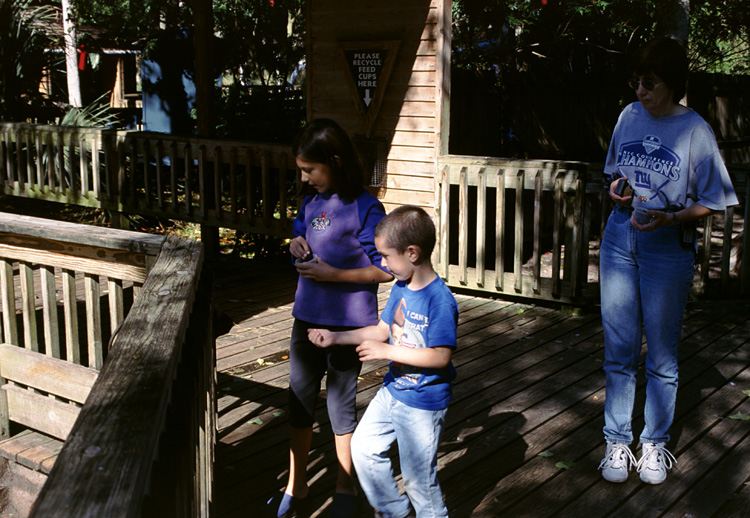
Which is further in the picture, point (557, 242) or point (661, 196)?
point (557, 242)

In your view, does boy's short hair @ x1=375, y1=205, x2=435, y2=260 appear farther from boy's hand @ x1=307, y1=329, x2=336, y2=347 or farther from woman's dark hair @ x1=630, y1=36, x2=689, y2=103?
woman's dark hair @ x1=630, y1=36, x2=689, y2=103

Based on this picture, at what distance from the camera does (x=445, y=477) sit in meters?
3.97

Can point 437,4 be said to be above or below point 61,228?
above

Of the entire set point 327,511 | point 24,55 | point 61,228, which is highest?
point 24,55

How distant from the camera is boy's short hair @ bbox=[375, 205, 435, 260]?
279cm

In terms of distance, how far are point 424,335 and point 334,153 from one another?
0.87 metres

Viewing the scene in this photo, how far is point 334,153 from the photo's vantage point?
3.23 m

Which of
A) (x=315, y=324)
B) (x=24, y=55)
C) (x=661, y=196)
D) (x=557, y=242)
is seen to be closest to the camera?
(x=315, y=324)

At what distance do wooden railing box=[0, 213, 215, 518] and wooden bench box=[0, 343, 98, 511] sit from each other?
0.09 meters

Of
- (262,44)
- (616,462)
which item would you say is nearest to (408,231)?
(616,462)

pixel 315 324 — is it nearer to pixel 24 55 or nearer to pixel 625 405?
pixel 625 405

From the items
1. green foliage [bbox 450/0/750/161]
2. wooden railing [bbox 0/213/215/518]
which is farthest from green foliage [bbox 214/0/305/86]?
wooden railing [bbox 0/213/215/518]

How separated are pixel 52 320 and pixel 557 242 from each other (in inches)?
166

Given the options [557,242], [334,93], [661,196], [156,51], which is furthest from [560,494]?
[156,51]
